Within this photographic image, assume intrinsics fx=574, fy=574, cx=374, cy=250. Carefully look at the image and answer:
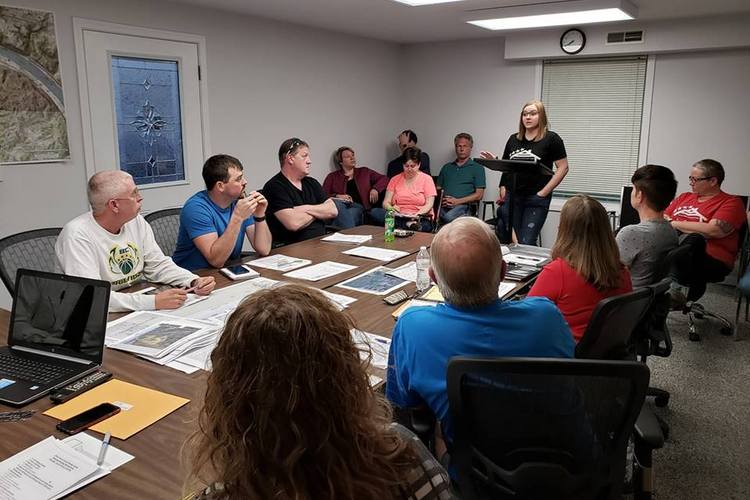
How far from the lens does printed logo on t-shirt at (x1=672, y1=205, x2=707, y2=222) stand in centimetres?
420

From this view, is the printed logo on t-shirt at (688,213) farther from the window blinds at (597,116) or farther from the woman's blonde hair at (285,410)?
the woman's blonde hair at (285,410)

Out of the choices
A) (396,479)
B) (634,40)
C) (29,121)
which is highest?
(634,40)

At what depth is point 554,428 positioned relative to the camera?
1311 millimetres

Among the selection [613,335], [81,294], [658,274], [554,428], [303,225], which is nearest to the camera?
[554,428]

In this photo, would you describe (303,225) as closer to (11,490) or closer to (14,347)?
(14,347)

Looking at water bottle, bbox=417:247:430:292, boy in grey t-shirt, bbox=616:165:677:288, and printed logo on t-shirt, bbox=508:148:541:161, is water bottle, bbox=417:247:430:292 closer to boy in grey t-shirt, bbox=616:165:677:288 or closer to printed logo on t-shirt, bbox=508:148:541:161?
boy in grey t-shirt, bbox=616:165:677:288

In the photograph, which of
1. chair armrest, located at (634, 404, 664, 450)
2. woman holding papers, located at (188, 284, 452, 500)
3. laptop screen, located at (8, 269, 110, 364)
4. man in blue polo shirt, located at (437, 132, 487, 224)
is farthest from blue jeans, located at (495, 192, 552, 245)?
woman holding papers, located at (188, 284, 452, 500)

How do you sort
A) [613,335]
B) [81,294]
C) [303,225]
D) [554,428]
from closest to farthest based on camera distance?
[554,428] → [81,294] → [613,335] → [303,225]

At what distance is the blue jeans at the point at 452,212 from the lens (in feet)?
19.6

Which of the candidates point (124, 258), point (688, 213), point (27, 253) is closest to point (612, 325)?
point (124, 258)

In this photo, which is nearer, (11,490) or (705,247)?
(11,490)

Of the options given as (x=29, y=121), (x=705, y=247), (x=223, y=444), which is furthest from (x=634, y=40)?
(x=223, y=444)

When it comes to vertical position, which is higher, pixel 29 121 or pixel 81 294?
pixel 29 121

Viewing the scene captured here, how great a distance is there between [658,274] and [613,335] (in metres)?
1.10
